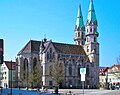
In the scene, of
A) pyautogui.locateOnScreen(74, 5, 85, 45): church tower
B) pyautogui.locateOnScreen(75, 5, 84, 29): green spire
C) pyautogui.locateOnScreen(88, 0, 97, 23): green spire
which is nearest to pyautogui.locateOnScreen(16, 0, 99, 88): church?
pyautogui.locateOnScreen(88, 0, 97, 23): green spire

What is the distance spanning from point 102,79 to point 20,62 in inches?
2072

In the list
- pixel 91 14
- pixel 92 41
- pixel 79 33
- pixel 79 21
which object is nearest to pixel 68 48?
pixel 92 41

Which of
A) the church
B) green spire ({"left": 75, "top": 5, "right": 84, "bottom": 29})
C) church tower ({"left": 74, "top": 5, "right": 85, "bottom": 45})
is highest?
green spire ({"left": 75, "top": 5, "right": 84, "bottom": 29})

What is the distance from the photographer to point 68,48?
118438mm

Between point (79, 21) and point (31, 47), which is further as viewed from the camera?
point (79, 21)

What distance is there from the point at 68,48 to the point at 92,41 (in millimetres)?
10648

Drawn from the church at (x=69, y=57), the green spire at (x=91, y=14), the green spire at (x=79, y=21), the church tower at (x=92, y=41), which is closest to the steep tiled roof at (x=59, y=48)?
the church at (x=69, y=57)

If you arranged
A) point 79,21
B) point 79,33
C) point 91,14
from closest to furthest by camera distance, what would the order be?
point 91,14
point 79,33
point 79,21

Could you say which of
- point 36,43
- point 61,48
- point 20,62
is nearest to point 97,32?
point 61,48

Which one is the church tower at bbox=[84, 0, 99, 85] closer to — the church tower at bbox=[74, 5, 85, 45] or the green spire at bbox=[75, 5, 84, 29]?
the church tower at bbox=[74, 5, 85, 45]

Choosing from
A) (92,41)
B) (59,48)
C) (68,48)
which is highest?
(92,41)

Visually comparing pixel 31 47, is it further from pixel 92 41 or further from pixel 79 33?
pixel 79 33

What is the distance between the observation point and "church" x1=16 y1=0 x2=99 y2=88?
108 meters

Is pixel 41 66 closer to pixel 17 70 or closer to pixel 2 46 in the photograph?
pixel 17 70
